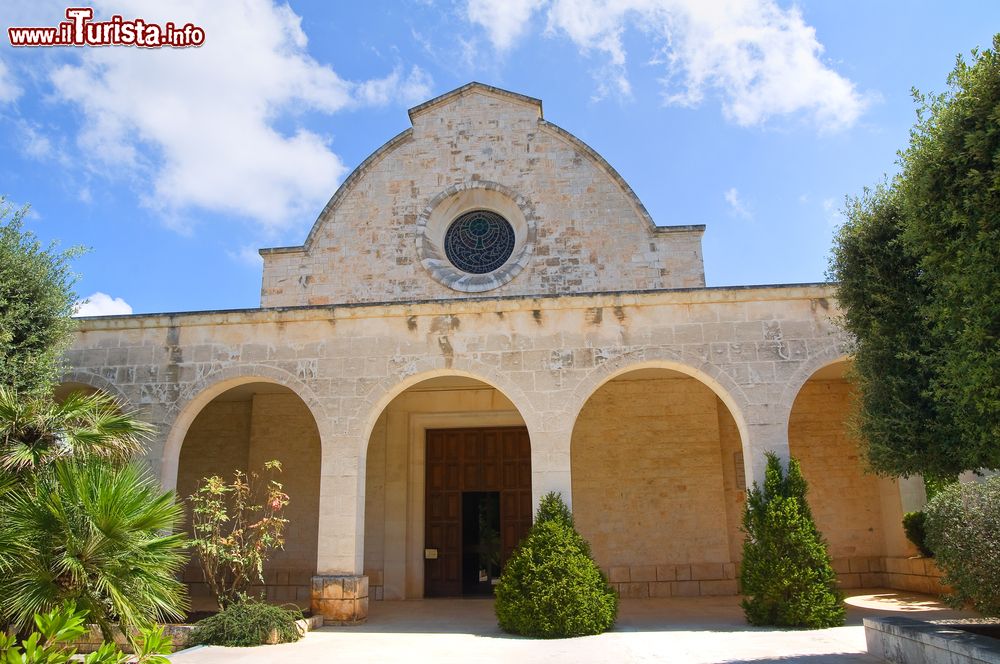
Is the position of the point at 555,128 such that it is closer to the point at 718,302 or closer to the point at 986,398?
the point at 718,302

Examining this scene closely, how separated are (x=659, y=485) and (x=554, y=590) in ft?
15.7

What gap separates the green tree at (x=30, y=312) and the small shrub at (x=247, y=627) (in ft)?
10.7

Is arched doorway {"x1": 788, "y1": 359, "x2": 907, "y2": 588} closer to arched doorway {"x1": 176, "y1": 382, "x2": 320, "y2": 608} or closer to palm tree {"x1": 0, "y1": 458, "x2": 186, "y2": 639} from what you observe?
arched doorway {"x1": 176, "y1": 382, "x2": 320, "y2": 608}

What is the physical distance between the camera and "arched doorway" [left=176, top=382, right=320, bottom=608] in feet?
43.2

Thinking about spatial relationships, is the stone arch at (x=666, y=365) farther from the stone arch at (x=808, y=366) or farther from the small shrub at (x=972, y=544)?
the small shrub at (x=972, y=544)

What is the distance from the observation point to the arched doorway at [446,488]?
43.2 ft

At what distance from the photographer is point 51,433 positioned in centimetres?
725

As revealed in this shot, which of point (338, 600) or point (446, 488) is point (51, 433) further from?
point (446, 488)

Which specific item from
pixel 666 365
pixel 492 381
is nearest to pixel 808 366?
pixel 666 365

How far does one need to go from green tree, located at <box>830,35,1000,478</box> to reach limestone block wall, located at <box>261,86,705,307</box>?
629 centimetres

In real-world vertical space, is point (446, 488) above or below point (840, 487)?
above

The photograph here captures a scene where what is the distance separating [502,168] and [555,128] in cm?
131

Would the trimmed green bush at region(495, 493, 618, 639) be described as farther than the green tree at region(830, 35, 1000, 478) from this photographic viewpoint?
Yes

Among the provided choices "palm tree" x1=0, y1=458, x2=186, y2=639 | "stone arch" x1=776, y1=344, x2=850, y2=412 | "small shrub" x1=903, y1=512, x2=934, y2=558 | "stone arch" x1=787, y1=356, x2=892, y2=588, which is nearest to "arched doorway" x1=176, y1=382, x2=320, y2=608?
"palm tree" x1=0, y1=458, x2=186, y2=639
